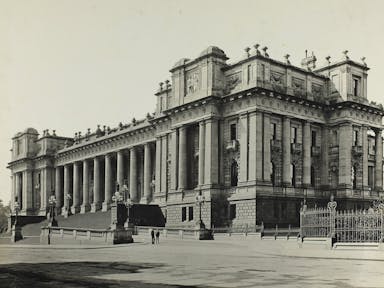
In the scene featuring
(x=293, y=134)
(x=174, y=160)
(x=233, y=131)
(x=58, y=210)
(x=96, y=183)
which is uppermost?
(x=233, y=131)

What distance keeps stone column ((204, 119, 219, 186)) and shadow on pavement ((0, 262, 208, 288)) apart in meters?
33.7

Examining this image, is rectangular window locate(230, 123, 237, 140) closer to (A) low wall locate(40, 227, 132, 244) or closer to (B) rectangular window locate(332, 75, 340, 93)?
(B) rectangular window locate(332, 75, 340, 93)

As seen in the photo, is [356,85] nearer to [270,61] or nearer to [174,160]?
[270,61]

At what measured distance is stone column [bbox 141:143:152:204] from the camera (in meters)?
75.8

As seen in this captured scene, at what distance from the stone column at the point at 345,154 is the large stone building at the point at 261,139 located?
0.11 metres

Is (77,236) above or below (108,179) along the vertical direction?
below

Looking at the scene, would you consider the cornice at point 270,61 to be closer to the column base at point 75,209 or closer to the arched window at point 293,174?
the arched window at point 293,174

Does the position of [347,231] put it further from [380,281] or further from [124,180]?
[124,180]

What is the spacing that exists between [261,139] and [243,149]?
7.20 ft

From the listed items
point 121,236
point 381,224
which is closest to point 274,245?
point 381,224

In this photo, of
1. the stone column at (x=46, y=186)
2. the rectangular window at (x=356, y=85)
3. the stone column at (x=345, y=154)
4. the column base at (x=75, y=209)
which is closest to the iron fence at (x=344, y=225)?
the stone column at (x=345, y=154)

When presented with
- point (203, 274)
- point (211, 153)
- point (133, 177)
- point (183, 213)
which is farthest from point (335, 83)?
point (203, 274)

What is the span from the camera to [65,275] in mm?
20953

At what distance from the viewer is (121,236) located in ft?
154
